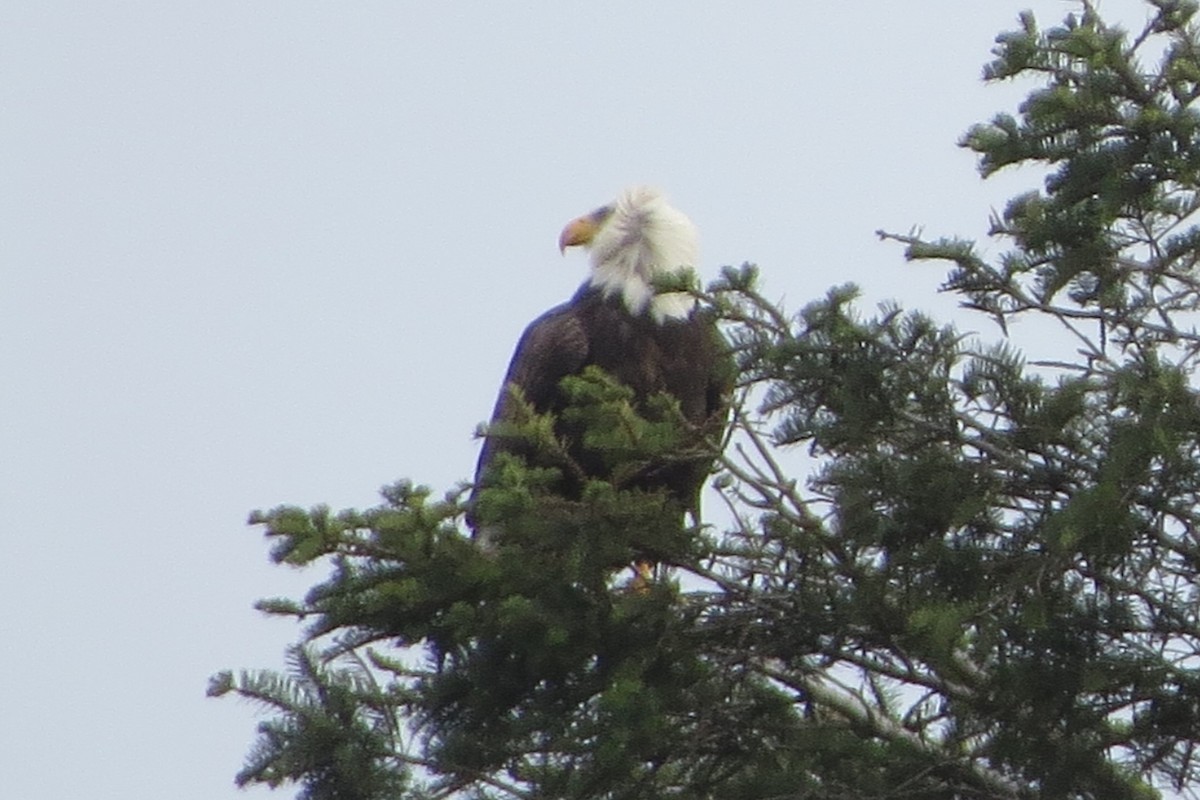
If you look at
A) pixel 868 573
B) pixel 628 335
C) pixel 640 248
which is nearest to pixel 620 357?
pixel 628 335

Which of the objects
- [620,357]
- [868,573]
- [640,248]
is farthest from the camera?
[640,248]

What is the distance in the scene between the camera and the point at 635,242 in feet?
25.9

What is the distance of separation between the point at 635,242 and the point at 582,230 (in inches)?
12.1

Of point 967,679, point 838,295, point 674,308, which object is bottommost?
point 967,679

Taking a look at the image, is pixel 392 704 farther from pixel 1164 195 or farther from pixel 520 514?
pixel 1164 195

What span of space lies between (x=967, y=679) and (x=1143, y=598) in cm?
47

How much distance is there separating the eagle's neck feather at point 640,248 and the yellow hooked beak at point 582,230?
53mm

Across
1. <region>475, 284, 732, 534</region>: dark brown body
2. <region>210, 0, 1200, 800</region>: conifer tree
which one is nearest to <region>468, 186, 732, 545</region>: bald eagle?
<region>475, 284, 732, 534</region>: dark brown body

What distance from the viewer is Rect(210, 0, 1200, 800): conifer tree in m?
4.34

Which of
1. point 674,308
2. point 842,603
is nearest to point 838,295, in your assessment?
point 842,603

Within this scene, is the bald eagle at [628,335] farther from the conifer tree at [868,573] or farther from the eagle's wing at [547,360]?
the conifer tree at [868,573]

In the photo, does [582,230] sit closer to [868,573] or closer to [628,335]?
[628,335]

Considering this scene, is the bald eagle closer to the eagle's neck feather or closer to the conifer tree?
the eagle's neck feather

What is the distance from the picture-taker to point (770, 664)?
5113mm
